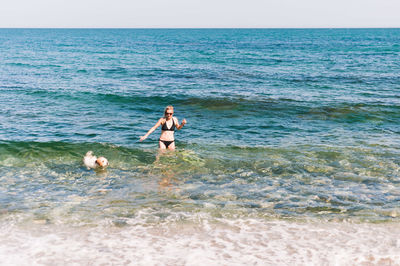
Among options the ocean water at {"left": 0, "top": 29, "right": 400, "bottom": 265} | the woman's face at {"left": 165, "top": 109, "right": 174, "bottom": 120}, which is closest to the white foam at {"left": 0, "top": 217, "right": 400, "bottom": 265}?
the ocean water at {"left": 0, "top": 29, "right": 400, "bottom": 265}

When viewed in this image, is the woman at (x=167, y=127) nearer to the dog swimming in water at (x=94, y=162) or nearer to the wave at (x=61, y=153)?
the wave at (x=61, y=153)

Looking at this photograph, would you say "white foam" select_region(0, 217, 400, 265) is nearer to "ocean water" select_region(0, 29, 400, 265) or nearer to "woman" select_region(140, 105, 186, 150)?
"ocean water" select_region(0, 29, 400, 265)

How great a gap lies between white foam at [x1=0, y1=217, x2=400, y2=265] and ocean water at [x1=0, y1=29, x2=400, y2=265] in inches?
1.3

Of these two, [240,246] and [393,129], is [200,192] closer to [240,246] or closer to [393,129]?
[240,246]

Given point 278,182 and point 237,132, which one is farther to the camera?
point 237,132

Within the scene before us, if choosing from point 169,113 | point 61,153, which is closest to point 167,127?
point 169,113

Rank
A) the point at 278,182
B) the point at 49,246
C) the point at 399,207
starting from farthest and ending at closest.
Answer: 1. the point at 278,182
2. the point at 399,207
3. the point at 49,246

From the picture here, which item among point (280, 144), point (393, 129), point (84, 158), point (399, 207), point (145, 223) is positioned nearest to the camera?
point (145, 223)

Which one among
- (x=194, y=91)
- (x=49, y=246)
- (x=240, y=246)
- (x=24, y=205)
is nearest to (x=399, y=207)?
(x=240, y=246)

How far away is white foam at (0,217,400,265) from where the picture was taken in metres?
6.73

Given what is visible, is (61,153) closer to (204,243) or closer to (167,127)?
(167,127)

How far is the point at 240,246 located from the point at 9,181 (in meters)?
7.30

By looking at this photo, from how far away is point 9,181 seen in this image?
10.6 m

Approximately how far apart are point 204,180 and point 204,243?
359 cm
